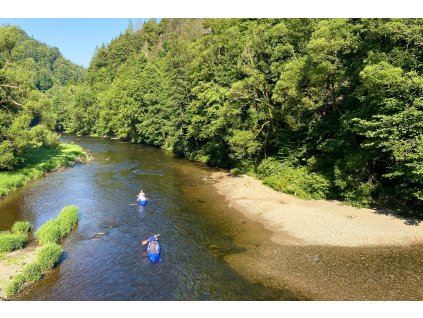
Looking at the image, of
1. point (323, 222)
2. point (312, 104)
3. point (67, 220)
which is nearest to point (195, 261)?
point (323, 222)

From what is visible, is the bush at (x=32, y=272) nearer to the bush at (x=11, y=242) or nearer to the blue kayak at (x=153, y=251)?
the bush at (x=11, y=242)

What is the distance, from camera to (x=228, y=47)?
50031 mm

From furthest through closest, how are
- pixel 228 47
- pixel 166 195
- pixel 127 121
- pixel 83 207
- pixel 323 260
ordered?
1. pixel 127 121
2. pixel 228 47
3. pixel 166 195
4. pixel 83 207
5. pixel 323 260

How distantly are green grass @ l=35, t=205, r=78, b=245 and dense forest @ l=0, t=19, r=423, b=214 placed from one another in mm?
17306

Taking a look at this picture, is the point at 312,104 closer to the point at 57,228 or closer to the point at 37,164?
the point at 57,228

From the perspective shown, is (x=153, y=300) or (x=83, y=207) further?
(x=83, y=207)

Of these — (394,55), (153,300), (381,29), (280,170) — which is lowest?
(153,300)

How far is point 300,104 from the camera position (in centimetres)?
3509

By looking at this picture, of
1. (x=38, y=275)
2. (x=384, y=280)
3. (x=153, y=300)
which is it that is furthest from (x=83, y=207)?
(x=384, y=280)

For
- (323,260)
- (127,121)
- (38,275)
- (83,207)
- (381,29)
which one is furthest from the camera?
(127,121)

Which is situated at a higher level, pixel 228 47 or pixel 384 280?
pixel 228 47

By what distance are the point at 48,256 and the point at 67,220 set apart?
6.87 metres

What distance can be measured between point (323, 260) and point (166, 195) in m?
20.4

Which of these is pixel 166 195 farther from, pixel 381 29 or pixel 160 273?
pixel 381 29
